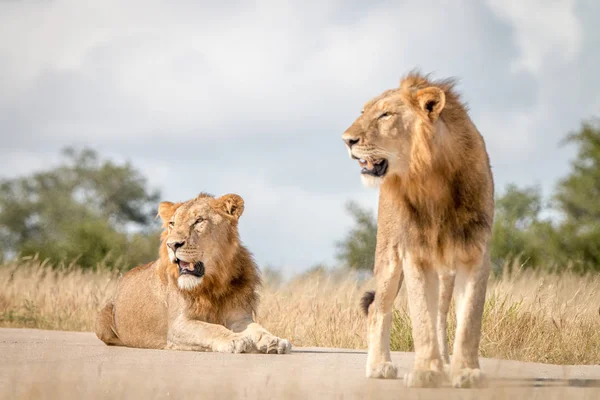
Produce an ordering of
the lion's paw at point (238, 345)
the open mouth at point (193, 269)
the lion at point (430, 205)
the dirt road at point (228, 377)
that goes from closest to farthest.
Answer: the dirt road at point (228, 377), the lion at point (430, 205), the lion's paw at point (238, 345), the open mouth at point (193, 269)

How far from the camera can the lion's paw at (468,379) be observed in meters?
4.71

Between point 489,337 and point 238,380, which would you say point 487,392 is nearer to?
point 238,380

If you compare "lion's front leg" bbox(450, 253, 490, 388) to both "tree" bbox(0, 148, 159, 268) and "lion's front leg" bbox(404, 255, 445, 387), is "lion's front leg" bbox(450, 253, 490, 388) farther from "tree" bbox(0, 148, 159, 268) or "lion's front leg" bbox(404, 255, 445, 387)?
"tree" bbox(0, 148, 159, 268)

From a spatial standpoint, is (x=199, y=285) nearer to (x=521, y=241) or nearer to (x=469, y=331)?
(x=469, y=331)

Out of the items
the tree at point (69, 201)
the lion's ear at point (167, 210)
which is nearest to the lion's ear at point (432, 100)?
the lion's ear at point (167, 210)

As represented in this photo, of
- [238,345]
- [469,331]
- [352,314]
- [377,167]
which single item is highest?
[377,167]

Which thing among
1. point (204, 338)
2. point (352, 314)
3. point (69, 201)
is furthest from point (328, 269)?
point (69, 201)

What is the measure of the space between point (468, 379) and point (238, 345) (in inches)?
96.9

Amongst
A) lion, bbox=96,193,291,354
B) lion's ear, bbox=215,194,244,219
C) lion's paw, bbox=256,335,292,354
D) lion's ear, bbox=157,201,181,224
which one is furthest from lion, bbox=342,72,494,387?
lion's ear, bbox=157,201,181,224

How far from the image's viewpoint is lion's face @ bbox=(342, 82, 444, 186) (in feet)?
16.1

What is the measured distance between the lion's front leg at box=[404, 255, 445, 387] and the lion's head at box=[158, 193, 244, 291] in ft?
9.26

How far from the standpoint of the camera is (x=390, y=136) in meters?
4.93

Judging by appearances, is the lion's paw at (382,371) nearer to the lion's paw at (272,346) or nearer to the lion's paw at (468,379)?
the lion's paw at (468,379)

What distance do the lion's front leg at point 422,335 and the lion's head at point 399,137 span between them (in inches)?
20.2
